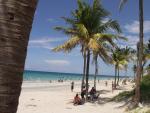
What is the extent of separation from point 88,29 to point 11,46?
24.0 m

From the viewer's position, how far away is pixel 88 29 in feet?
88.1

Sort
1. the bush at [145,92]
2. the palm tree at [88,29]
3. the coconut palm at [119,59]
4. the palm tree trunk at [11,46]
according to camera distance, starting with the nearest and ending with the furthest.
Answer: the palm tree trunk at [11,46], the bush at [145,92], the palm tree at [88,29], the coconut palm at [119,59]

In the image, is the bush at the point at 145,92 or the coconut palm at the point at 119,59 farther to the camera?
the coconut palm at the point at 119,59

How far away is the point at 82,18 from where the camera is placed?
88.5ft

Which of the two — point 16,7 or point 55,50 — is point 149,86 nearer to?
point 55,50

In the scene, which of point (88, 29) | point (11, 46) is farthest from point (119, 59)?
point (11, 46)

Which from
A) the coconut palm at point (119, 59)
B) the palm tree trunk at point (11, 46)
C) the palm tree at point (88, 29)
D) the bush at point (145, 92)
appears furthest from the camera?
the coconut palm at point (119, 59)

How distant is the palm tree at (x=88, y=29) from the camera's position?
25594 mm

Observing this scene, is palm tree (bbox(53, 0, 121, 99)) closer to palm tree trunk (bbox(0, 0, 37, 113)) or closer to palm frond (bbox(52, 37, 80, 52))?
palm frond (bbox(52, 37, 80, 52))

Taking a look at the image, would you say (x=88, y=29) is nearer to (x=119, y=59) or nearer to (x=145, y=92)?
(x=145, y=92)

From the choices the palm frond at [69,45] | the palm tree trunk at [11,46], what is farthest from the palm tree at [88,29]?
the palm tree trunk at [11,46]

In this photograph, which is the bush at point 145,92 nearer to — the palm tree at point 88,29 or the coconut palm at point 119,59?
the palm tree at point 88,29

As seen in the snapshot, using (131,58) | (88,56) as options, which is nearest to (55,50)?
(88,56)

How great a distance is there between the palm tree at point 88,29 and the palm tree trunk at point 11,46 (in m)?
22.1
